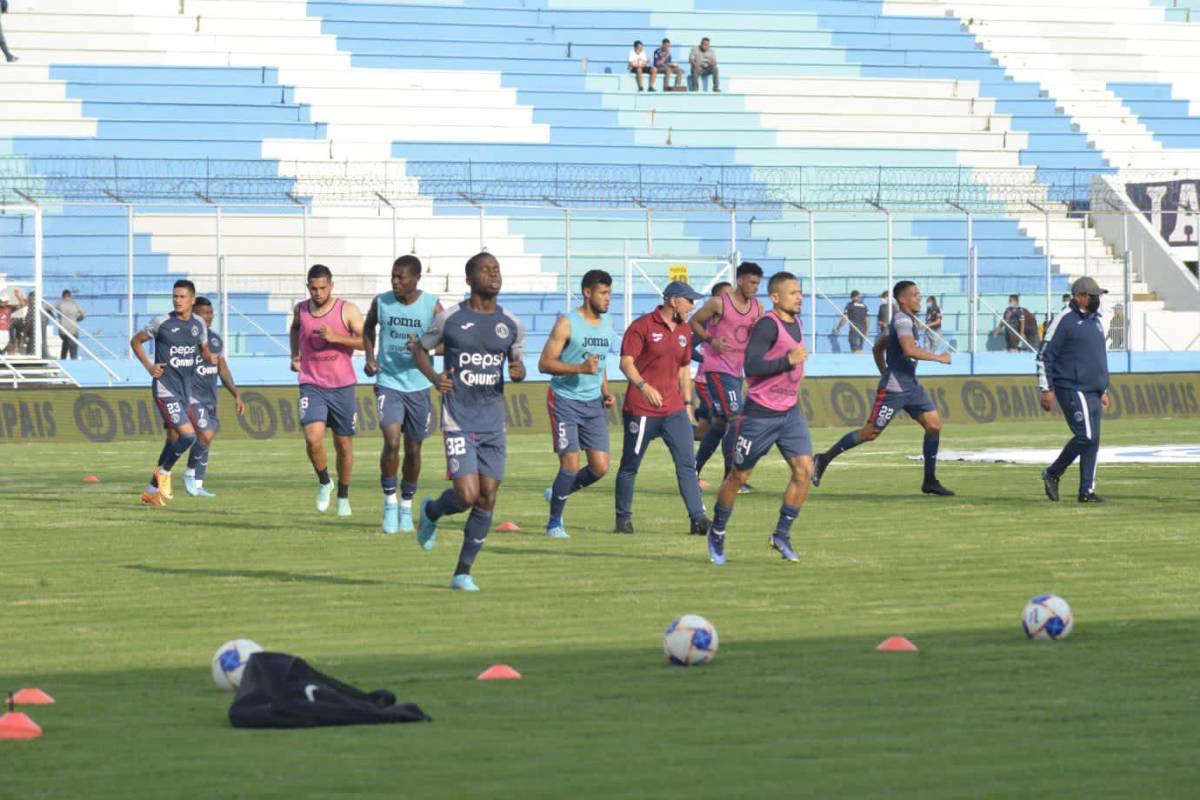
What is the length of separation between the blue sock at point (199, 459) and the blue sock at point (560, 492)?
20.6 ft

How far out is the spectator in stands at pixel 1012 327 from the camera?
133 feet

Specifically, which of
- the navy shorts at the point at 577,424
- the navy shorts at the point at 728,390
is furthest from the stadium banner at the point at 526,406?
the navy shorts at the point at 577,424

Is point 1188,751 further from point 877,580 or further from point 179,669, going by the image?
point 877,580

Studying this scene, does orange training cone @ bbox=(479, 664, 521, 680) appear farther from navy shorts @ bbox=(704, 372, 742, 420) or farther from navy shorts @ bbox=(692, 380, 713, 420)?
navy shorts @ bbox=(692, 380, 713, 420)

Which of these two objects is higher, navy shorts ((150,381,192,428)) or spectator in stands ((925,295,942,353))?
spectator in stands ((925,295,942,353))

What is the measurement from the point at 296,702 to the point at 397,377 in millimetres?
9088

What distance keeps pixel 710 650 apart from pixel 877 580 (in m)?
3.94

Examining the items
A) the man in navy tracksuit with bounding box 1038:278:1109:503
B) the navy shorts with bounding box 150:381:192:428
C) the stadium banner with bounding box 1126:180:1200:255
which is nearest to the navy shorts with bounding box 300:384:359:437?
the navy shorts with bounding box 150:381:192:428

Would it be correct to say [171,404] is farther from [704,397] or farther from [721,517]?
[721,517]

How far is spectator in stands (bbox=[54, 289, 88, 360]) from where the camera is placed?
35938 mm

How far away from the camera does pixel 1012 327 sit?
4078 cm

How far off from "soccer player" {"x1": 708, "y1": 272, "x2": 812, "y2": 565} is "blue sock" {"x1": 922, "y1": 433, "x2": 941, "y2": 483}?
6.50m

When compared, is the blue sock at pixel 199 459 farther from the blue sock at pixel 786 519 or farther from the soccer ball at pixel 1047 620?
the soccer ball at pixel 1047 620

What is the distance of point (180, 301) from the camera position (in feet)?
68.4
